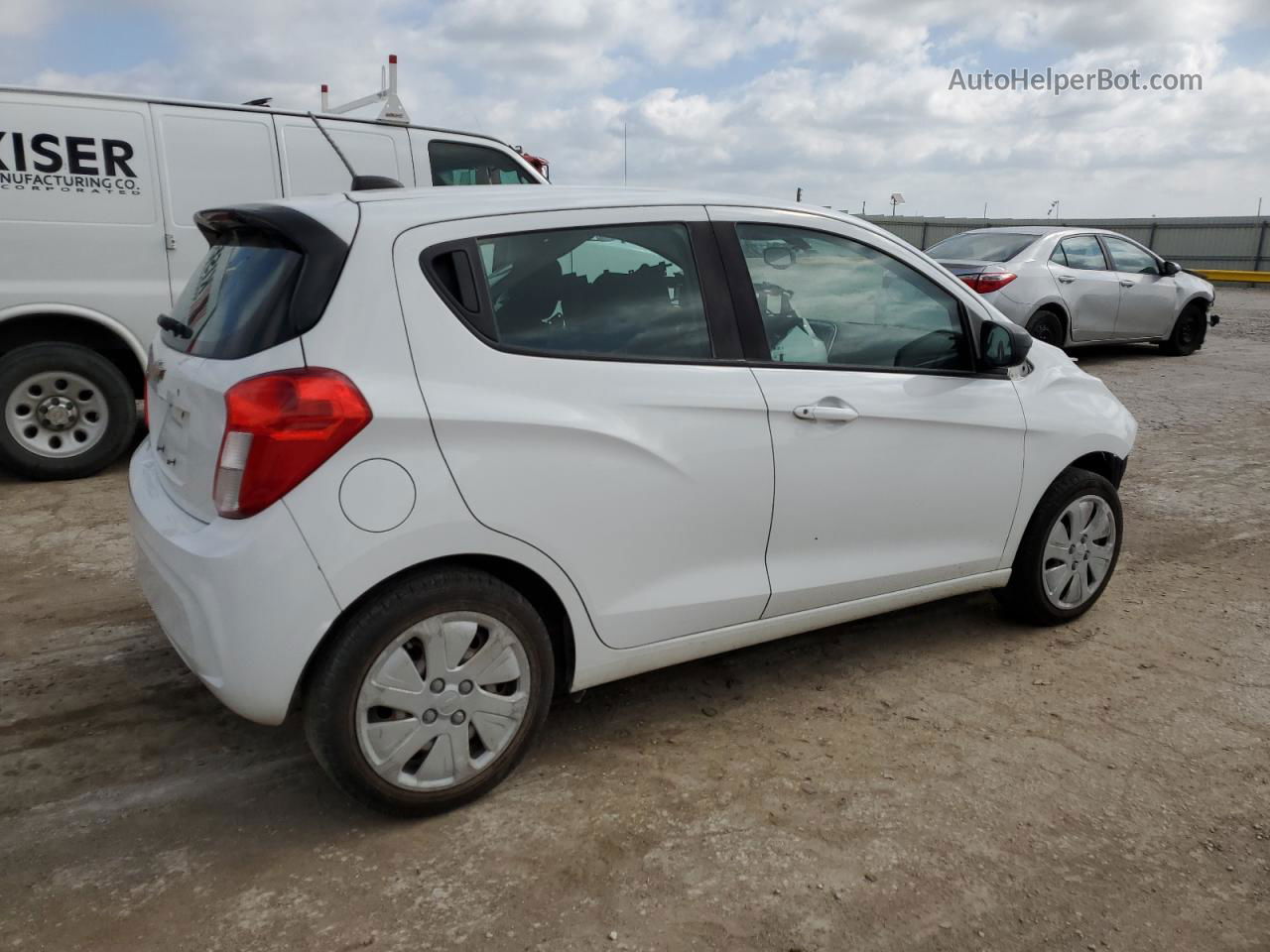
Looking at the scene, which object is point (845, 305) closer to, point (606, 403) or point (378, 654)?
point (606, 403)

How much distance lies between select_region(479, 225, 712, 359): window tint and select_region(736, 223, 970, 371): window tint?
29 cm

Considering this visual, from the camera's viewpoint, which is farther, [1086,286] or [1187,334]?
[1187,334]

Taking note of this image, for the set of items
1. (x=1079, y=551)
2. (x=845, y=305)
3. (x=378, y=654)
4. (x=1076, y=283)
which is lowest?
(x=1079, y=551)

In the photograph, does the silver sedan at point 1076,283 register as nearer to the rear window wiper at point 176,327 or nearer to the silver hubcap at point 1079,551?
the silver hubcap at point 1079,551

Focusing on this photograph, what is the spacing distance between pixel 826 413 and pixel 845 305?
1.52 ft

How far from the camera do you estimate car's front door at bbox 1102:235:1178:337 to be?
11.9 meters

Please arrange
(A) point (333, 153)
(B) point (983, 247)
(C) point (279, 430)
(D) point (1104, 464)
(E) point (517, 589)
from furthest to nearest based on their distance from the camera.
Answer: (B) point (983, 247)
(A) point (333, 153)
(D) point (1104, 464)
(E) point (517, 589)
(C) point (279, 430)

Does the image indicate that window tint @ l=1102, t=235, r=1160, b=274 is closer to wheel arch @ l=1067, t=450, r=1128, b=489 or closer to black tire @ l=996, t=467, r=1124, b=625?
wheel arch @ l=1067, t=450, r=1128, b=489

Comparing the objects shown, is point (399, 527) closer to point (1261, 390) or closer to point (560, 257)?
point (560, 257)

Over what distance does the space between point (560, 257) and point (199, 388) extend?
1047mm

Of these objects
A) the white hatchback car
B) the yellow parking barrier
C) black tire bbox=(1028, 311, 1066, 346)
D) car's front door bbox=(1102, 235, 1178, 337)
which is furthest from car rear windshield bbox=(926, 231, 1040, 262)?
the yellow parking barrier

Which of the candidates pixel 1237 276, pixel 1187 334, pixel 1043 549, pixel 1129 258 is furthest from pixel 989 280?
pixel 1237 276

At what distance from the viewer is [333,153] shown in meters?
6.57

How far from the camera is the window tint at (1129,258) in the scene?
→ 1181 centimetres
